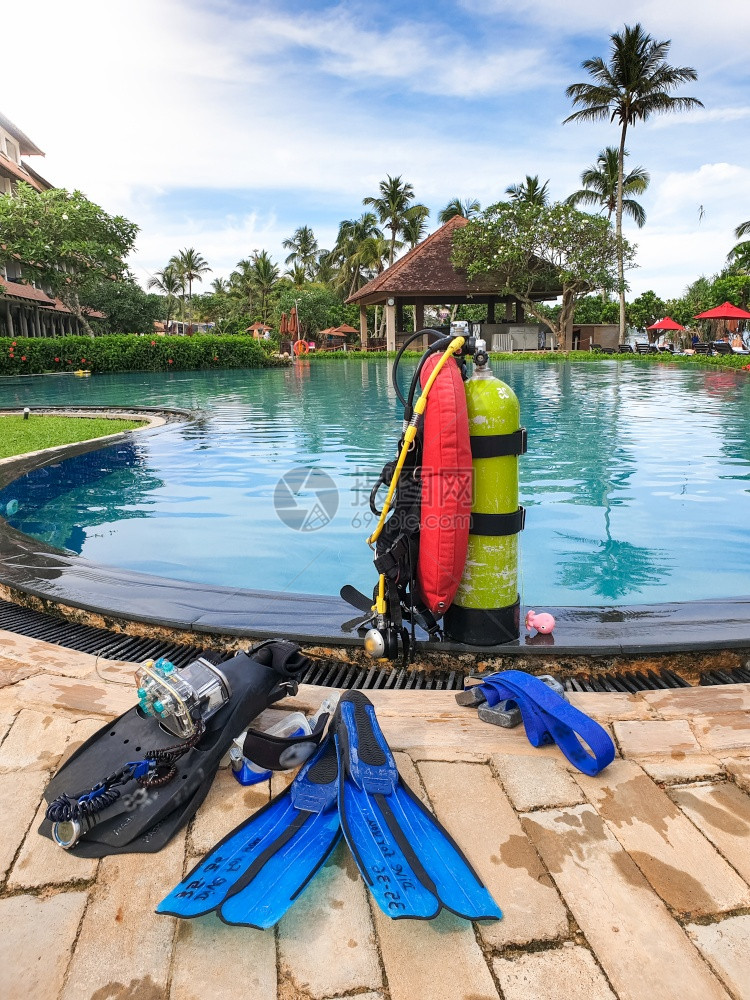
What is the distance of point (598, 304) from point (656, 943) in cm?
6022

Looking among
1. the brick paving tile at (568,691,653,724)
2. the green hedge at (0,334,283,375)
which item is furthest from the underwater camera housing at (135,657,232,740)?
the green hedge at (0,334,283,375)

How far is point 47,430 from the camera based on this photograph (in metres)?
9.91

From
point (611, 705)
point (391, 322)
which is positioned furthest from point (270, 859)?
point (391, 322)

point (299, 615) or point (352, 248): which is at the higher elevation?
point (352, 248)

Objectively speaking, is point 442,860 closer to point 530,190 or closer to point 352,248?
point 530,190

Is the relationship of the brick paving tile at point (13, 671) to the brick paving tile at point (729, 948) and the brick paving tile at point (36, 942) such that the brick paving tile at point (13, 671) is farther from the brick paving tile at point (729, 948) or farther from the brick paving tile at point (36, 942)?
the brick paving tile at point (729, 948)

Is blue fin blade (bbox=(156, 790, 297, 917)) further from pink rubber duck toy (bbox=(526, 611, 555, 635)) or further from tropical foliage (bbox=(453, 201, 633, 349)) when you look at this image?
tropical foliage (bbox=(453, 201, 633, 349))

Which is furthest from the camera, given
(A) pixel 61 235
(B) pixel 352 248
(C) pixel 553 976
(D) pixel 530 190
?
(B) pixel 352 248

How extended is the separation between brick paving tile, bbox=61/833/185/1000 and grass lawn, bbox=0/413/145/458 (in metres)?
7.27

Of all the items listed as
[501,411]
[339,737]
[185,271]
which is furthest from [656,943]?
[185,271]

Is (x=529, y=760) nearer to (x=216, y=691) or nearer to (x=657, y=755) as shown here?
(x=657, y=755)

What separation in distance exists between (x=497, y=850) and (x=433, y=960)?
0.34m

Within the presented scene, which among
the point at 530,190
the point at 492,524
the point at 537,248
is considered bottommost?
the point at 492,524

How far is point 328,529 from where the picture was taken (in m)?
6.05
